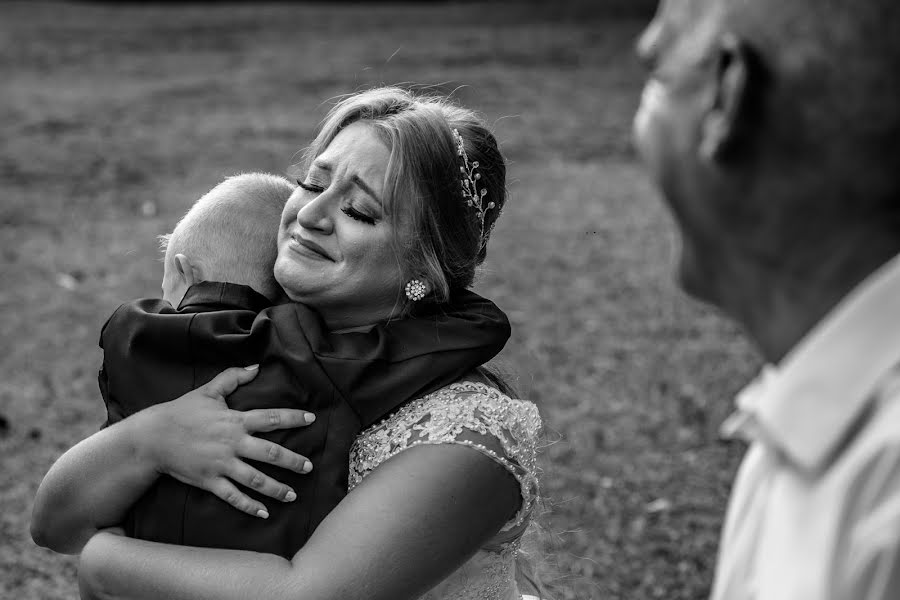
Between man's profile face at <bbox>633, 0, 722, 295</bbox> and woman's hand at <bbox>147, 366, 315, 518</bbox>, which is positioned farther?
woman's hand at <bbox>147, 366, 315, 518</bbox>

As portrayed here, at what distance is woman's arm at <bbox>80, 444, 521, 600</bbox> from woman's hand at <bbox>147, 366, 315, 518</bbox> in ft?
0.42

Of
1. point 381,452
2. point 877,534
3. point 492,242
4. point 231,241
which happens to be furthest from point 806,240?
point 492,242

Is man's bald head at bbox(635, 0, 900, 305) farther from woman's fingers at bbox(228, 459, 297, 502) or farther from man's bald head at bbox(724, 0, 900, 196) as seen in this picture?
woman's fingers at bbox(228, 459, 297, 502)

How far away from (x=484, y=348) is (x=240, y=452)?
559 mm

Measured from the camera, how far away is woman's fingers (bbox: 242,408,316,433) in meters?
2.19

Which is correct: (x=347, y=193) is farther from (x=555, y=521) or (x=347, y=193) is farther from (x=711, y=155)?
(x=555, y=521)

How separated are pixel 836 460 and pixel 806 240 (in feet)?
0.75

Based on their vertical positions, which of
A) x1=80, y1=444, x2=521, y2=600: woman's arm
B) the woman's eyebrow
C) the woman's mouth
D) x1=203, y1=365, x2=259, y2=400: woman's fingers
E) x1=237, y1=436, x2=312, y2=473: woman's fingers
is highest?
the woman's eyebrow

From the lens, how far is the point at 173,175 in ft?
35.0

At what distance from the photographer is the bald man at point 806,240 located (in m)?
1.00

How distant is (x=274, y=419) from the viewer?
7.20ft

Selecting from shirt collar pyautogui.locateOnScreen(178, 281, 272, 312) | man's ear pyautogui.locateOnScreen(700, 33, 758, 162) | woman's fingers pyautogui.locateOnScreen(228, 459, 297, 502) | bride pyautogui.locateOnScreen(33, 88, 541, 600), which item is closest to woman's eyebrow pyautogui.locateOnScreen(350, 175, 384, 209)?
bride pyautogui.locateOnScreen(33, 88, 541, 600)

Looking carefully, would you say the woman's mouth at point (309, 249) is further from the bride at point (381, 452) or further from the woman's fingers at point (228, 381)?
the woman's fingers at point (228, 381)

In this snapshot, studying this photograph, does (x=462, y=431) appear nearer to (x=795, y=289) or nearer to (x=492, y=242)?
(x=795, y=289)
